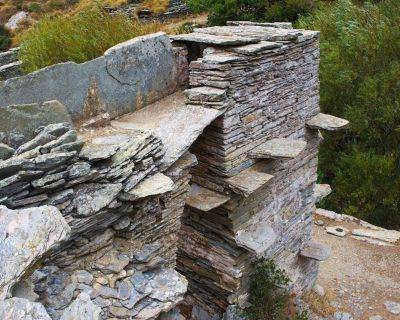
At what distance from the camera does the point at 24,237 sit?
3420mm

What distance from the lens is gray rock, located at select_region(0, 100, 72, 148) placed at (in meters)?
4.43

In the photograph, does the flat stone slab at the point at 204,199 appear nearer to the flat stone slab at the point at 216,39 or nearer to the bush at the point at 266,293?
the bush at the point at 266,293

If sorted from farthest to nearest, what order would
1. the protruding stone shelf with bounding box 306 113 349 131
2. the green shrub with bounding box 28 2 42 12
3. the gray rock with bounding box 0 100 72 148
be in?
the green shrub with bounding box 28 2 42 12, the protruding stone shelf with bounding box 306 113 349 131, the gray rock with bounding box 0 100 72 148

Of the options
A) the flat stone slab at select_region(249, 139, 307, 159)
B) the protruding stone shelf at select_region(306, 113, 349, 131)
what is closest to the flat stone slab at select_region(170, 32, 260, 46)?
the flat stone slab at select_region(249, 139, 307, 159)

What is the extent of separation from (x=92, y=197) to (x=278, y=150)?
3297 millimetres

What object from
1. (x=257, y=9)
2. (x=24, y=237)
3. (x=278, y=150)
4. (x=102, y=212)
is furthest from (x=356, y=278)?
(x=257, y=9)

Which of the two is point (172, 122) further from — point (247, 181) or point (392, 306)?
point (392, 306)

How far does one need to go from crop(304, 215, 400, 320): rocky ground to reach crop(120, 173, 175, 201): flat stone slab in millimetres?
6402

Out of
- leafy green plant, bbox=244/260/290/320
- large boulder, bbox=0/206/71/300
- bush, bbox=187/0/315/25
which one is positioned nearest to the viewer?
large boulder, bbox=0/206/71/300

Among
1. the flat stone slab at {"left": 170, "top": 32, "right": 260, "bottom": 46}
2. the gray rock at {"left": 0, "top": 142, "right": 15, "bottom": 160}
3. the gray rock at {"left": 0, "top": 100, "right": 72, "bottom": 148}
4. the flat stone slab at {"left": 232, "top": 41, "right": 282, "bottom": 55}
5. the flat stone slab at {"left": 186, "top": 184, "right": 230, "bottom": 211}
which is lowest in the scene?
the flat stone slab at {"left": 186, "top": 184, "right": 230, "bottom": 211}

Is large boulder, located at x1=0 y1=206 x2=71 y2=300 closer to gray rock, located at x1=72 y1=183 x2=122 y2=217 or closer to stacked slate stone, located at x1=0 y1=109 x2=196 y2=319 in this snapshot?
stacked slate stone, located at x1=0 y1=109 x2=196 y2=319

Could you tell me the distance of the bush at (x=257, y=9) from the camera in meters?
19.1

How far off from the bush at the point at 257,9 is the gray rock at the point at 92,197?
52.8 feet

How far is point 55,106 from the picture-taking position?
4.69 meters
